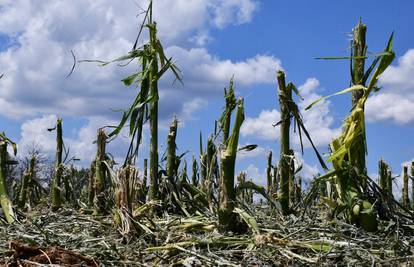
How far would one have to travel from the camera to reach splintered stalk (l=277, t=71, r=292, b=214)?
4.59 meters

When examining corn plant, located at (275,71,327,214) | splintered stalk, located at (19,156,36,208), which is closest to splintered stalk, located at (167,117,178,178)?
corn plant, located at (275,71,327,214)

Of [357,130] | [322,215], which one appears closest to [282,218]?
[322,215]

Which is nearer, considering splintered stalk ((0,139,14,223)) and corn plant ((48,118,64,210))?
splintered stalk ((0,139,14,223))

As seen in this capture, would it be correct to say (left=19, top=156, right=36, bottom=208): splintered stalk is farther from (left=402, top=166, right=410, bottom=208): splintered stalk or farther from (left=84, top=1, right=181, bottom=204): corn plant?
(left=402, top=166, right=410, bottom=208): splintered stalk

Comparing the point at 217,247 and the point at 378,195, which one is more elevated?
the point at 378,195

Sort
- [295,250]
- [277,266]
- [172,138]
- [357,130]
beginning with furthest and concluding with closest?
[172,138]
[357,130]
[295,250]
[277,266]

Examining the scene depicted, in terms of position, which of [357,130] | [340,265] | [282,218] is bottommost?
[340,265]

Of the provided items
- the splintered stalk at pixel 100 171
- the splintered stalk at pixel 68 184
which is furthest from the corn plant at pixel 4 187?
the splintered stalk at pixel 68 184

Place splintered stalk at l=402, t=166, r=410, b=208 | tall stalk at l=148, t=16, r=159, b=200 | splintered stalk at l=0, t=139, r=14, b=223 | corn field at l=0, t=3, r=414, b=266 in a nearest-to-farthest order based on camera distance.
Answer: corn field at l=0, t=3, r=414, b=266, splintered stalk at l=0, t=139, r=14, b=223, tall stalk at l=148, t=16, r=159, b=200, splintered stalk at l=402, t=166, r=410, b=208

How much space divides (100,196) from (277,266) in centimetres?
248

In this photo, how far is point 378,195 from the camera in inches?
168

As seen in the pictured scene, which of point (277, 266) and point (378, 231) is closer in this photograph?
point (277, 266)

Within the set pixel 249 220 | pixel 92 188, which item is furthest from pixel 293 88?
pixel 92 188

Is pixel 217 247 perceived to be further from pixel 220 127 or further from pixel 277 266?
pixel 220 127
